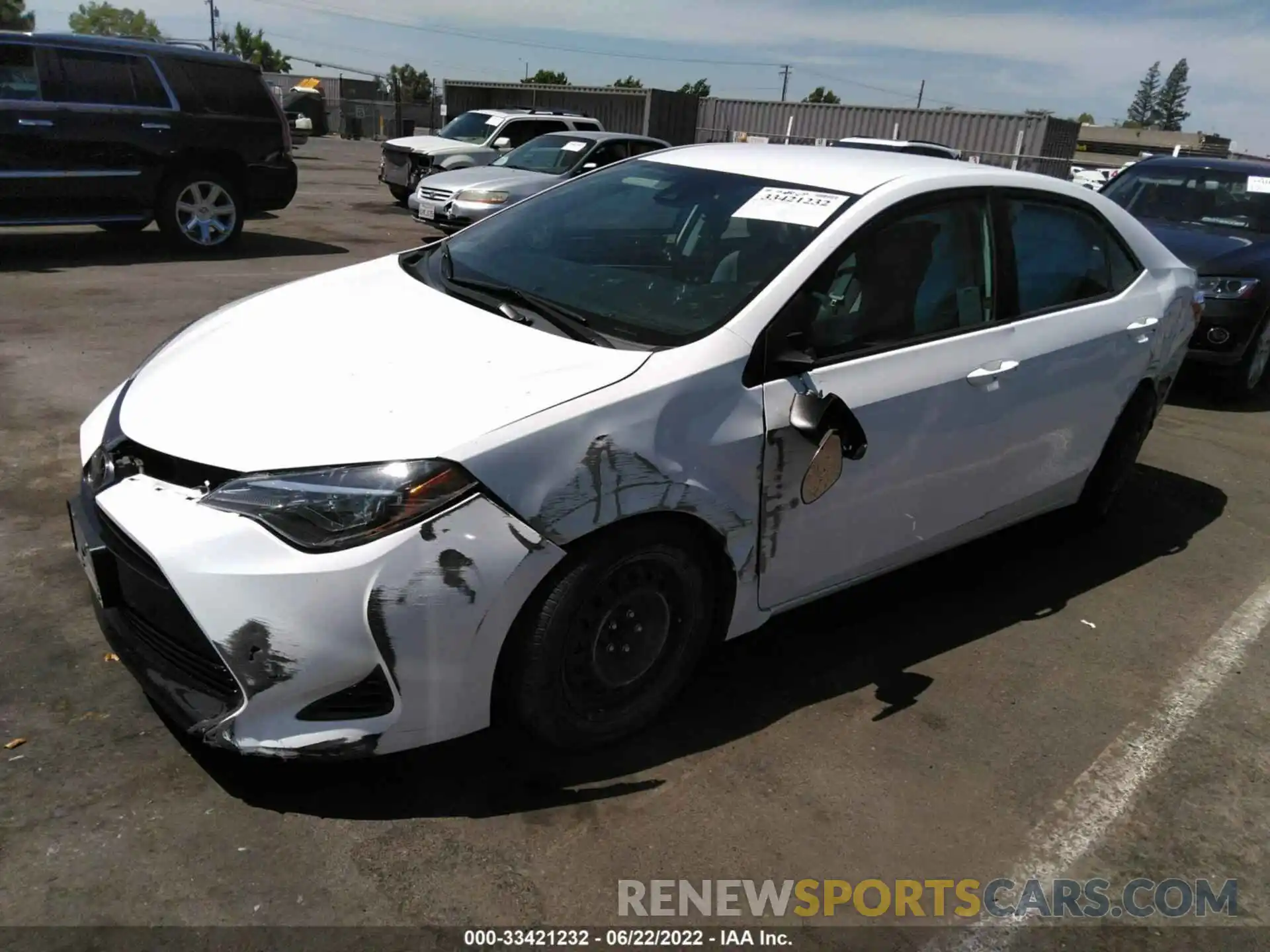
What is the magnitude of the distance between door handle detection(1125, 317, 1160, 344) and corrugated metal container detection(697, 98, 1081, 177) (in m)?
24.1

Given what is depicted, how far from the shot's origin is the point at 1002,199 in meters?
3.76

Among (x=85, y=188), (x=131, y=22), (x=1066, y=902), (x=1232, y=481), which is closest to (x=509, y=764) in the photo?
(x=1066, y=902)

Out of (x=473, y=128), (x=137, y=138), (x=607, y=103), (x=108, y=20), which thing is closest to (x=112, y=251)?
(x=137, y=138)

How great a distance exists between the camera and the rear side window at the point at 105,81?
8.78 metres

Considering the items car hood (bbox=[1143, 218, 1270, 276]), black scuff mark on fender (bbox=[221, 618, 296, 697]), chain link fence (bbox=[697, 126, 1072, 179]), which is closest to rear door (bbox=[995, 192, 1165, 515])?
black scuff mark on fender (bbox=[221, 618, 296, 697])

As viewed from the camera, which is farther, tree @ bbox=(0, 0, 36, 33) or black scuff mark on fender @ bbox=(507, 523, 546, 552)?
tree @ bbox=(0, 0, 36, 33)

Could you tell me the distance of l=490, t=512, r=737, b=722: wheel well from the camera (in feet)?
8.23

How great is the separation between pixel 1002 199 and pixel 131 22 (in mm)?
116736

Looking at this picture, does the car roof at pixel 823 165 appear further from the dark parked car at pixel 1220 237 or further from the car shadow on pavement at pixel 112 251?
the car shadow on pavement at pixel 112 251

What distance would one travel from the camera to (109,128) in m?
8.98

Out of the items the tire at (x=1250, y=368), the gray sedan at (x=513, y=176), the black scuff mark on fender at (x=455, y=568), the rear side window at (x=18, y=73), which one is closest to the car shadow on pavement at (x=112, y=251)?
the gray sedan at (x=513, y=176)

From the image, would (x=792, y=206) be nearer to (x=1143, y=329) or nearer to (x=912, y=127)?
(x=1143, y=329)

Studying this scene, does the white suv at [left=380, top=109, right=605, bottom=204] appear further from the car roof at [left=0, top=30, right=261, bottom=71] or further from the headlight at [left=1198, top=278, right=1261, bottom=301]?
the headlight at [left=1198, top=278, right=1261, bottom=301]

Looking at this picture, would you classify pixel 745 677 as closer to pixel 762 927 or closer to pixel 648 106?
pixel 762 927
